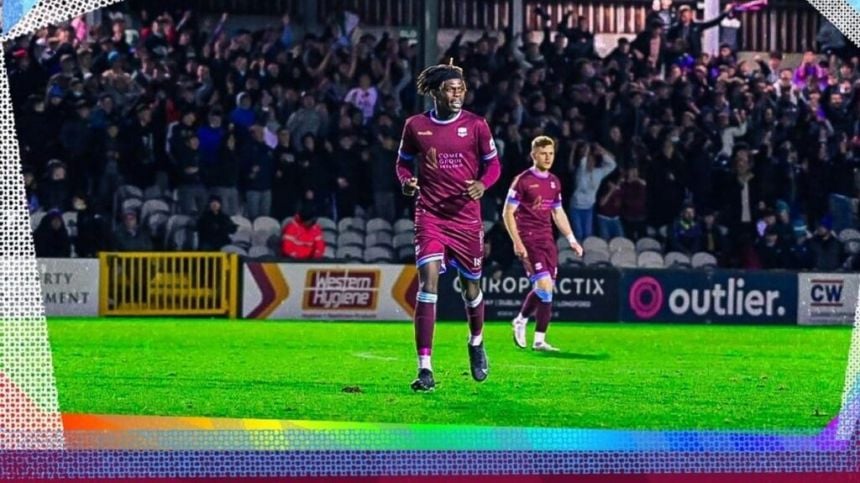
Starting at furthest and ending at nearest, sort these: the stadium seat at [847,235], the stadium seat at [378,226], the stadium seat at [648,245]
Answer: the stadium seat at [847,235], the stadium seat at [648,245], the stadium seat at [378,226]

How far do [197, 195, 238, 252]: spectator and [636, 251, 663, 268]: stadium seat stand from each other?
5185mm

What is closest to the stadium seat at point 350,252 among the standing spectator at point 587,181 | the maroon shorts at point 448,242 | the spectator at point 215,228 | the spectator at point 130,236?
the spectator at point 215,228

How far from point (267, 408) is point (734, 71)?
13.6 metres

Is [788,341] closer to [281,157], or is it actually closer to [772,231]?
[772,231]

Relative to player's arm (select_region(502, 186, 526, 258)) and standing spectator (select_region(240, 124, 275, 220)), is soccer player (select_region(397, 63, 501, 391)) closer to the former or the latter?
player's arm (select_region(502, 186, 526, 258))

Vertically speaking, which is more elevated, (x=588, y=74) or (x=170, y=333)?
(x=588, y=74)

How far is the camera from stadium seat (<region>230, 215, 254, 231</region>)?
19.4 meters

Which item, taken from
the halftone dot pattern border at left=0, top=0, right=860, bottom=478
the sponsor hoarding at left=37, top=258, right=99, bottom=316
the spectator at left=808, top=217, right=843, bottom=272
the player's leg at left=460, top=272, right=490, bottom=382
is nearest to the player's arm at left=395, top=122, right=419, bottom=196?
the player's leg at left=460, top=272, right=490, bottom=382

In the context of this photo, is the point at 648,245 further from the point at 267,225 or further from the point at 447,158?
the point at 447,158

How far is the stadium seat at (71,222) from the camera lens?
18.7 metres

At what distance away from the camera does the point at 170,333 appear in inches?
648

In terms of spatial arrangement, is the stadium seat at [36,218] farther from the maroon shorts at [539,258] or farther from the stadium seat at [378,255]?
the maroon shorts at [539,258]

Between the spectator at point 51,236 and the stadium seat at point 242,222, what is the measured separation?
2.05m

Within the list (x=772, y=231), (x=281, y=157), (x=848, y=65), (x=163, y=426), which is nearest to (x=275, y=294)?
(x=281, y=157)
